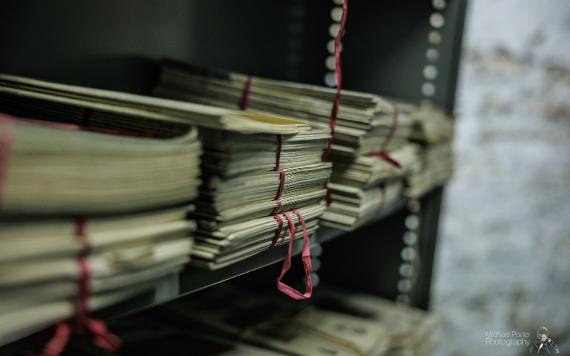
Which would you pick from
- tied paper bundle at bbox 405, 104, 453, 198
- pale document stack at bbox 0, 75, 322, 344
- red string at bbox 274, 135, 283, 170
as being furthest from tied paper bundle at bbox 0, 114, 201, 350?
tied paper bundle at bbox 405, 104, 453, 198

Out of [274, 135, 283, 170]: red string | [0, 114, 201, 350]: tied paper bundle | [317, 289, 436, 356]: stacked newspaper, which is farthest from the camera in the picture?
[317, 289, 436, 356]: stacked newspaper

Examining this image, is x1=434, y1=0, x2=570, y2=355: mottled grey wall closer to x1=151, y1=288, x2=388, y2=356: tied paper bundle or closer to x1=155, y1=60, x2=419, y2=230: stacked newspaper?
x1=151, y1=288, x2=388, y2=356: tied paper bundle

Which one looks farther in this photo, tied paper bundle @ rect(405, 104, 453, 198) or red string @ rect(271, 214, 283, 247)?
tied paper bundle @ rect(405, 104, 453, 198)

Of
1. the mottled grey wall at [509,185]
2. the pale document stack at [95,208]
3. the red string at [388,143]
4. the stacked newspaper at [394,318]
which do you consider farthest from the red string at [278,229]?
the mottled grey wall at [509,185]

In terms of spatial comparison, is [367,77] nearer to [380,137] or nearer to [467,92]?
[380,137]

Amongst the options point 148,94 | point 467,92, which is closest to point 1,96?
point 148,94

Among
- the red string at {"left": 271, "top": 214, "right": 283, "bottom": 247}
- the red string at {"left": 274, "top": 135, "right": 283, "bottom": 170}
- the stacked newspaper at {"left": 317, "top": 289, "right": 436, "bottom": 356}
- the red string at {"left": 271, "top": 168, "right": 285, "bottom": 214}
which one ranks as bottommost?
the stacked newspaper at {"left": 317, "top": 289, "right": 436, "bottom": 356}

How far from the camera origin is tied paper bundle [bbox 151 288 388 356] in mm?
1469

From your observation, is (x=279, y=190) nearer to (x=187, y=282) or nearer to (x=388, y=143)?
(x=187, y=282)

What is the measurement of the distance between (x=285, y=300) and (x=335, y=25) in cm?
100

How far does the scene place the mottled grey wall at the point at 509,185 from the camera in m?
3.19

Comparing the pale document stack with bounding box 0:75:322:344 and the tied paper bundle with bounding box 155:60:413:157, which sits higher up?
the tied paper bundle with bounding box 155:60:413:157

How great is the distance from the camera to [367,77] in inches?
79.7

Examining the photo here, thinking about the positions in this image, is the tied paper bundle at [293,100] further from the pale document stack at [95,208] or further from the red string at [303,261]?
the pale document stack at [95,208]
